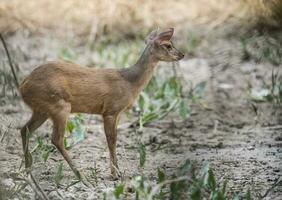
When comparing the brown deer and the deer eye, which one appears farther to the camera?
the deer eye

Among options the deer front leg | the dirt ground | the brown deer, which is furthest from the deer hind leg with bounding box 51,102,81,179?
A: the deer front leg

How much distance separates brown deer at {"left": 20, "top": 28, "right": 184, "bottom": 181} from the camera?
18.7 ft

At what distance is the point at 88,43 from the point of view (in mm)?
10883

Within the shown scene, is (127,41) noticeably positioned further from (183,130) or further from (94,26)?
(183,130)

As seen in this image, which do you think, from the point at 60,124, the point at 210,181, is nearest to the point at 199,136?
the point at 60,124

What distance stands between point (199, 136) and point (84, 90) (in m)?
1.85

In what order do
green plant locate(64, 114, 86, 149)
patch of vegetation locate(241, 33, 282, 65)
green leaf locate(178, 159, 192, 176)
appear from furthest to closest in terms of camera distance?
patch of vegetation locate(241, 33, 282, 65) → green plant locate(64, 114, 86, 149) → green leaf locate(178, 159, 192, 176)

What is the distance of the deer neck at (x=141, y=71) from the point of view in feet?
20.6

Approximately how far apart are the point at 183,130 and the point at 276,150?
4.55ft

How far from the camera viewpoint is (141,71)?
6.32 m

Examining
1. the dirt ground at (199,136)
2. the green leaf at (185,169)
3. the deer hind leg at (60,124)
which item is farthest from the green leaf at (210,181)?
the deer hind leg at (60,124)

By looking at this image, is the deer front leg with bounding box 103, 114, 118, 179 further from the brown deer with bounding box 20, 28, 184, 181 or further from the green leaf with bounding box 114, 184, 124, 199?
the green leaf with bounding box 114, 184, 124, 199

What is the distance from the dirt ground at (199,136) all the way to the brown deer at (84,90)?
25 cm

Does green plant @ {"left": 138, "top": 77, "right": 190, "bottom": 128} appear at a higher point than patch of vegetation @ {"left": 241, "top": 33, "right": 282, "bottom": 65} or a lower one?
lower
